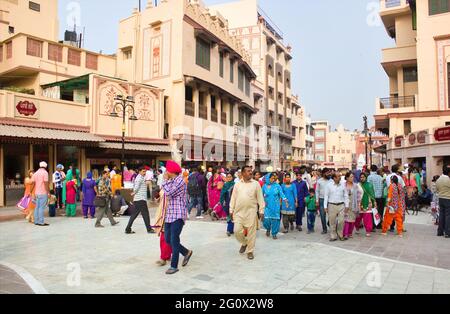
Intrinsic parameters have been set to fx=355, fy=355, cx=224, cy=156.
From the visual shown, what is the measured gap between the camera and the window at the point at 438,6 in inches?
893

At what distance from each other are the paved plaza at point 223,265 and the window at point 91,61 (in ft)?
54.8

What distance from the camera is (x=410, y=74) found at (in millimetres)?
27188

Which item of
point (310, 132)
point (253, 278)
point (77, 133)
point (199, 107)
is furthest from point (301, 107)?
point (253, 278)

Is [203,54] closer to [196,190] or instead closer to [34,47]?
[34,47]

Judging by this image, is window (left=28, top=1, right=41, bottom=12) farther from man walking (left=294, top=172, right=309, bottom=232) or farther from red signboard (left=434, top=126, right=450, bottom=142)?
red signboard (left=434, top=126, right=450, bottom=142)

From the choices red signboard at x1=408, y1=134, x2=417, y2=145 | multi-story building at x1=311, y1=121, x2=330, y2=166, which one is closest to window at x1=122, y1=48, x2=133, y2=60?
red signboard at x1=408, y1=134, x2=417, y2=145

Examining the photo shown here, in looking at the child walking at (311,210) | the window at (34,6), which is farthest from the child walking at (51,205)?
the window at (34,6)

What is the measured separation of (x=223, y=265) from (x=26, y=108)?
1397cm

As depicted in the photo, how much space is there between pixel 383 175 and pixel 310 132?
5434cm

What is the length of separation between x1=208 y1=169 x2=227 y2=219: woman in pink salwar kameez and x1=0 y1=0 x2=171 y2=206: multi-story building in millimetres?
7525

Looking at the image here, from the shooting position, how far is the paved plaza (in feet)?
16.3

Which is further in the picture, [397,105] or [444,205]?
[397,105]

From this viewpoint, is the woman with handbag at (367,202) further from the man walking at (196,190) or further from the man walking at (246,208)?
the man walking at (196,190)

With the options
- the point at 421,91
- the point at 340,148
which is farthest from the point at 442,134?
the point at 340,148
